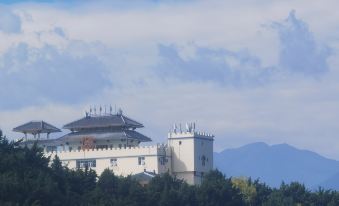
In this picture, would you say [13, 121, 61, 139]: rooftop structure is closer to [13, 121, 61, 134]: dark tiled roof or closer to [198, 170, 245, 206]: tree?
[13, 121, 61, 134]: dark tiled roof

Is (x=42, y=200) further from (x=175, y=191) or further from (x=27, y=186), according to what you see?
(x=175, y=191)

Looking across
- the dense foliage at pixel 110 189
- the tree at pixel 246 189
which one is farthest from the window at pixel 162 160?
the dense foliage at pixel 110 189

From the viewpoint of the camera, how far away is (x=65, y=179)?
69.3 meters

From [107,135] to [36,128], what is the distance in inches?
290

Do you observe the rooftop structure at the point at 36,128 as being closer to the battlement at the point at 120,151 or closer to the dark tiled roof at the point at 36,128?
the dark tiled roof at the point at 36,128

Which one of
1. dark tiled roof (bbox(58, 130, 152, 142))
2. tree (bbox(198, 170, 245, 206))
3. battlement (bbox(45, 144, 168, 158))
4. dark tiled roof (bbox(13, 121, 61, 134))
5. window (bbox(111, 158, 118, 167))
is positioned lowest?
tree (bbox(198, 170, 245, 206))

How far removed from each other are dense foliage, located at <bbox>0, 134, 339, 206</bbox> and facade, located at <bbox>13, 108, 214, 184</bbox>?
772 centimetres

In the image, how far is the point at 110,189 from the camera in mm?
81250

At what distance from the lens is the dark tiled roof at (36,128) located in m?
110

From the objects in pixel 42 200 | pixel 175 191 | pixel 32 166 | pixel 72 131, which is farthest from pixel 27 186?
pixel 72 131

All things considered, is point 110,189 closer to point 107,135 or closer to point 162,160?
point 162,160

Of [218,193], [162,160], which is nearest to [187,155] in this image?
[162,160]

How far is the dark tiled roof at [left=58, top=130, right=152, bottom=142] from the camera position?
105562 millimetres

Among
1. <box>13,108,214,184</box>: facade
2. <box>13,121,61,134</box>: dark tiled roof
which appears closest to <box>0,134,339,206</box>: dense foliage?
<box>13,108,214,184</box>: facade
